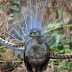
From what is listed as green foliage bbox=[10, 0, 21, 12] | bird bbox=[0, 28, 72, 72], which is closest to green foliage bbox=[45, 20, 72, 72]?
green foliage bbox=[10, 0, 21, 12]

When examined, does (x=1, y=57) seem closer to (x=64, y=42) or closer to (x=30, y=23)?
(x=64, y=42)

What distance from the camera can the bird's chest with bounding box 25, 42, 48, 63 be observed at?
1918mm

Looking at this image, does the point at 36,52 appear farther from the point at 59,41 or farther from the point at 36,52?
the point at 59,41

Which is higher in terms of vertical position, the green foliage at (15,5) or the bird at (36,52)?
the green foliage at (15,5)

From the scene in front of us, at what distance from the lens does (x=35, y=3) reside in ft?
9.06

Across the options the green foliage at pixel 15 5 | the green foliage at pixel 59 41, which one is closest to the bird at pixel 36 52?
the green foliage at pixel 59 41

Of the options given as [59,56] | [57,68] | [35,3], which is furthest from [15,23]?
[59,56]

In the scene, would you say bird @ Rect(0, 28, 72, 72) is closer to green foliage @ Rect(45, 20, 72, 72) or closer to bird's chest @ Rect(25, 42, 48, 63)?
bird's chest @ Rect(25, 42, 48, 63)

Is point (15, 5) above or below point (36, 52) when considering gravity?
above

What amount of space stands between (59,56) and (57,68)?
1.09 metres

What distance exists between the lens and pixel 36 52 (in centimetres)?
192

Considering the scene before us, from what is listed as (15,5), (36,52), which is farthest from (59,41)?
(36,52)

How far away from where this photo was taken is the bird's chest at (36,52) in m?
1.92

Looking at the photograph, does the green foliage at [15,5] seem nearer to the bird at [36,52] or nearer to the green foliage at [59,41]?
the green foliage at [59,41]
